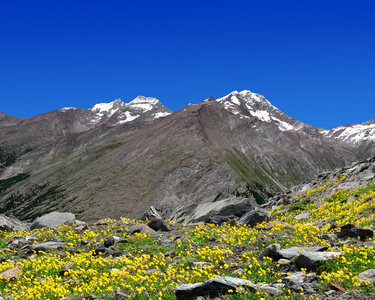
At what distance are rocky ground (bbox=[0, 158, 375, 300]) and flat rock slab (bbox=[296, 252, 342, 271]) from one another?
0.03 meters

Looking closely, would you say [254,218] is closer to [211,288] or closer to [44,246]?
[44,246]

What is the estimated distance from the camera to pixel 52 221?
27953mm

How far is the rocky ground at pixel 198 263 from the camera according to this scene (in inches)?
365

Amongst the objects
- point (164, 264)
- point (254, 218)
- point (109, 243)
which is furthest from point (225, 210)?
point (164, 264)

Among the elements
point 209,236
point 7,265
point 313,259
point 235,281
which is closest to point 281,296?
point 235,281

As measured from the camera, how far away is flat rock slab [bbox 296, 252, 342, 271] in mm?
10695

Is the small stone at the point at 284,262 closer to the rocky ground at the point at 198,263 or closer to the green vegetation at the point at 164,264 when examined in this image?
the rocky ground at the point at 198,263

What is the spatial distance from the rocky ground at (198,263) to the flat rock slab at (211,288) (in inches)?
1.1

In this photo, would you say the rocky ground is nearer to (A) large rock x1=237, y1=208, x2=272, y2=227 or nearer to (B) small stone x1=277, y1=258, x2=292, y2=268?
(B) small stone x1=277, y1=258, x2=292, y2=268

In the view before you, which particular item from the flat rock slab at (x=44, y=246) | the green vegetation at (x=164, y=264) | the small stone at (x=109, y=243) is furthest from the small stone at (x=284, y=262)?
the flat rock slab at (x=44, y=246)

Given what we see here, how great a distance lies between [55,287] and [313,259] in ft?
29.1

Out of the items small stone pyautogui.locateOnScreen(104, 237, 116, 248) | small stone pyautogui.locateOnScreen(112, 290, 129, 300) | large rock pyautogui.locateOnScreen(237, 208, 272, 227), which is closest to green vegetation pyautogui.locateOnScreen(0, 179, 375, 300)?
small stone pyautogui.locateOnScreen(112, 290, 129, 300)

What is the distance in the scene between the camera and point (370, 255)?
11.0m

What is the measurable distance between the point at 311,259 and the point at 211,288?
12.2 ft
